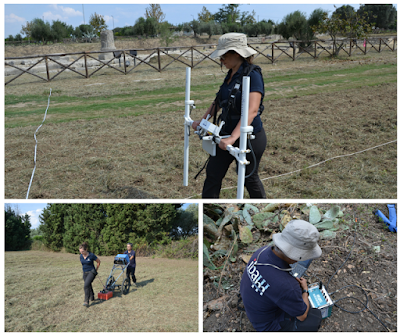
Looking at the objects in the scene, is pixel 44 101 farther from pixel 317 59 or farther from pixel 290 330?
pixel 317 59

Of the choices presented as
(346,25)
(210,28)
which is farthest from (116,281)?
(210,28)

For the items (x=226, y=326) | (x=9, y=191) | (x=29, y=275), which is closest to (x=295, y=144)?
(x=226, y=326)

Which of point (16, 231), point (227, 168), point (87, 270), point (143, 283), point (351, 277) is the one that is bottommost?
point (143, 283)

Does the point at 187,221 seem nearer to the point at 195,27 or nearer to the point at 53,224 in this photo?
the point at 53,224

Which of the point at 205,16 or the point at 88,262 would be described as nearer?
the point at 88,262

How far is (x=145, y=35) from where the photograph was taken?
38.9m

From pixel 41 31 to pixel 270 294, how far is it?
40.6 metres

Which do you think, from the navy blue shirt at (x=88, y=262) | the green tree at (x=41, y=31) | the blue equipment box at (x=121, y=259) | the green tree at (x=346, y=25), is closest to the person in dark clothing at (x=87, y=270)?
the navy blue shirt at (x=88, y=262)

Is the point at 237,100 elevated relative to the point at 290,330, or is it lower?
elevated

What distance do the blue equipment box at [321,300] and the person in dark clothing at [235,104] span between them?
0.96 m

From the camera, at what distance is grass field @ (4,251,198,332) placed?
3.58 m

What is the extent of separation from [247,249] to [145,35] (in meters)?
40.0

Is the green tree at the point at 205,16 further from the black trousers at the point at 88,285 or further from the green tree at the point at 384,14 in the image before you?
the black trousers at the point at 88,285

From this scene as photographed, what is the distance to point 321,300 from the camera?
2627 millimetres
